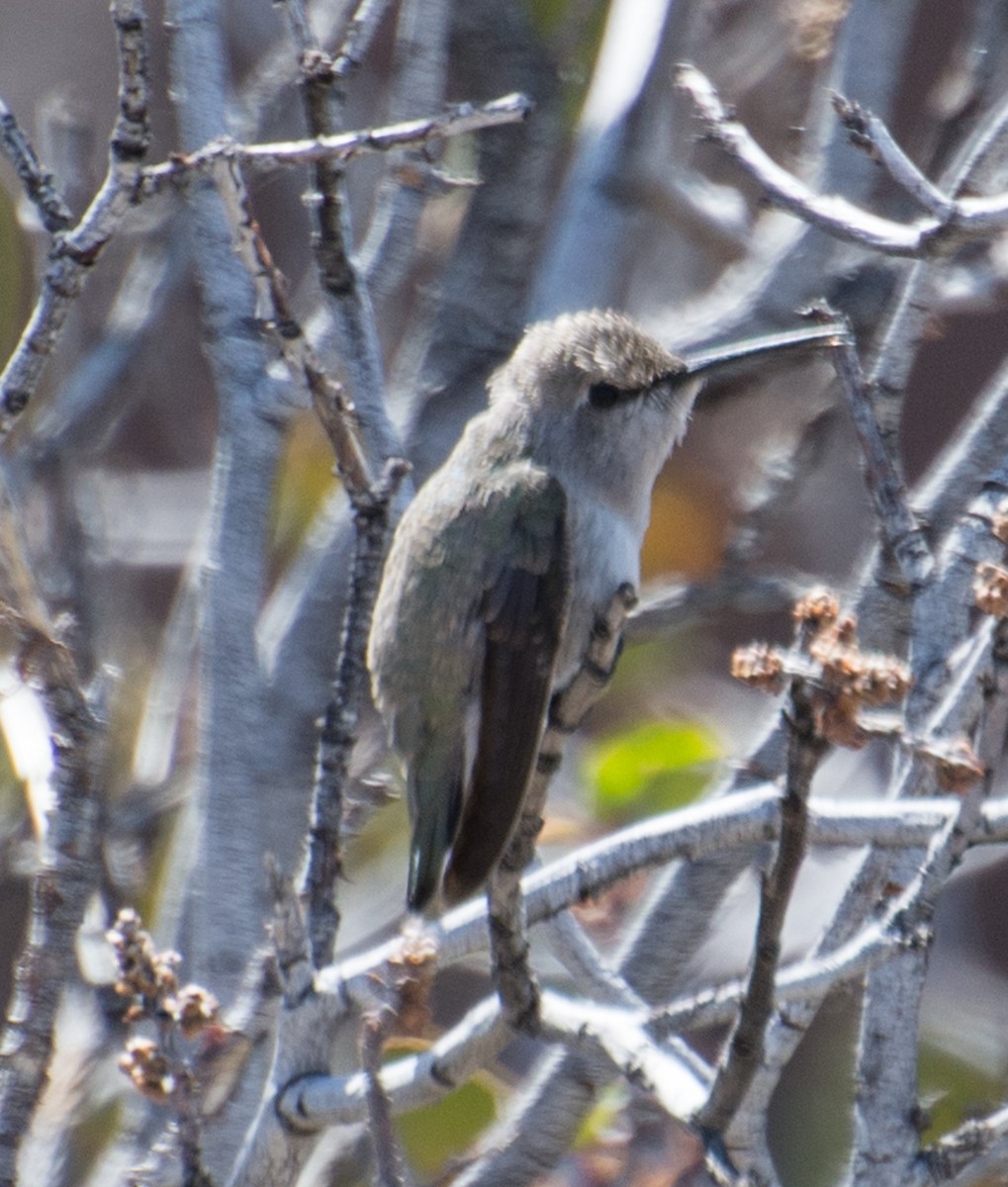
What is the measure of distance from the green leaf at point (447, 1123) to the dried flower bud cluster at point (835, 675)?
1.72 meters

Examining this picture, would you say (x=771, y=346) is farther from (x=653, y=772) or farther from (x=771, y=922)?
(x=771, y=922)

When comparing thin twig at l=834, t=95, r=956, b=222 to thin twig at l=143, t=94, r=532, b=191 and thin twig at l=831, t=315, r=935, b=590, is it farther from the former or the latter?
thin twig at l=143, t=94, r=532, b=191

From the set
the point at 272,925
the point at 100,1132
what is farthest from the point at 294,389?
the point at 100,1132

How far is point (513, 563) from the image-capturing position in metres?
2.75

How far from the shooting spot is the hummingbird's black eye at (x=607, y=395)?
302 cm

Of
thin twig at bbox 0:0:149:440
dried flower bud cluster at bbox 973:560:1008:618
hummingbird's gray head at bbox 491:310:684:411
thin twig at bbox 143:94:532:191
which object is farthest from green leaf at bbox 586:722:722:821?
dried flower bud cluster at bbox 973:560:1008:618

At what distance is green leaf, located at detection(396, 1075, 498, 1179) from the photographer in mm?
2943

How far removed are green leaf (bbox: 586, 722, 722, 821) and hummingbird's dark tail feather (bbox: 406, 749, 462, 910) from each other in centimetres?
55

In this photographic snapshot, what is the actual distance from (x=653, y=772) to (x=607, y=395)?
690mm

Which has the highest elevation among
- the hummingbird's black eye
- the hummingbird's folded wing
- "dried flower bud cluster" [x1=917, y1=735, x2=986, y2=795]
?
the hummingbird's black eye

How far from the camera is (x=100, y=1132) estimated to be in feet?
Answer: 10.3

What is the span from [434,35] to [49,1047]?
1.93m

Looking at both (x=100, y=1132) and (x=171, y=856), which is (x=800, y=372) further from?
(x=100, y=1132)

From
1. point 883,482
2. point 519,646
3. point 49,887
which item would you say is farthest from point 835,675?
point 519,646
